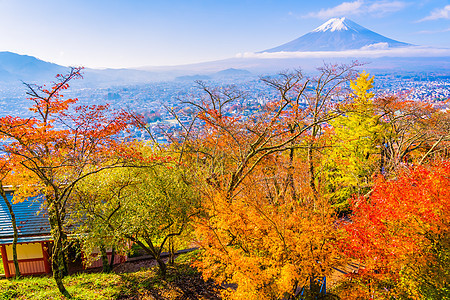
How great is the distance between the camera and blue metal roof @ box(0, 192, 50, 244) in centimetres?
1591

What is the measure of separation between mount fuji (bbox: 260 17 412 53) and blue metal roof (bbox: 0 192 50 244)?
563 ft

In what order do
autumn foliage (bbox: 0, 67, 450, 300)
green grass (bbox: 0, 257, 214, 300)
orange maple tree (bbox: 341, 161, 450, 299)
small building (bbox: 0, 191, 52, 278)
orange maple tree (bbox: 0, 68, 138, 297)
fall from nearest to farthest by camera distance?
orange maple tree (bbox: 341, 161, 450, 299) < autumn foliage (bbox: 0, 67, 450, 300) < green grass (bbox: 0, 257, 214, 300) < orange maple tree (bbox: 0, 68, 138, 297) < small building (bbox: 0, 191, 52, 278)

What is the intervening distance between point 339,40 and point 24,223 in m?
209

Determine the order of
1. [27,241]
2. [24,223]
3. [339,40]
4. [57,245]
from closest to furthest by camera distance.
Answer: [57,245]
[27,241]
[24,223]
[339,40]

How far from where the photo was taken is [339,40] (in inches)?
7283

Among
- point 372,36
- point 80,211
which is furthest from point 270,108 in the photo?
point 372,36

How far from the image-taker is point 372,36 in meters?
196

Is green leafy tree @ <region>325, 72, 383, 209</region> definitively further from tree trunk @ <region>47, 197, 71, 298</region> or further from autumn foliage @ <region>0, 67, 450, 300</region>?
tree trunk @ <region>47, 197, 71, 298</region>

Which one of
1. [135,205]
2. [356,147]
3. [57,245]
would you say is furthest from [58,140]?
[356,147]

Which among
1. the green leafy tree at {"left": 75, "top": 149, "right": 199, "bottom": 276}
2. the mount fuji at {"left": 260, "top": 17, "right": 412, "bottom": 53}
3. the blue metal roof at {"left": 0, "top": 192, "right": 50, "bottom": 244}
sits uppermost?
the mount fuji at {"left": 260, "top": 17, "right": 412, "bottom": 53}

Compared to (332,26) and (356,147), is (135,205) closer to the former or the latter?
(356,147)

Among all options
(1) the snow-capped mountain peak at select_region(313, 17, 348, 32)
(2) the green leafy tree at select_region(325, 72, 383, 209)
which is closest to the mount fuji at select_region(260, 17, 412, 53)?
(1) the snow-capped mountain peak at select_region(313, 17, 348, 32)

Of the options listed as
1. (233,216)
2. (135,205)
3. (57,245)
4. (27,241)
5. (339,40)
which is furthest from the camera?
(339,40)

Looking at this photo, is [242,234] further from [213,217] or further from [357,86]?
[357,86]
